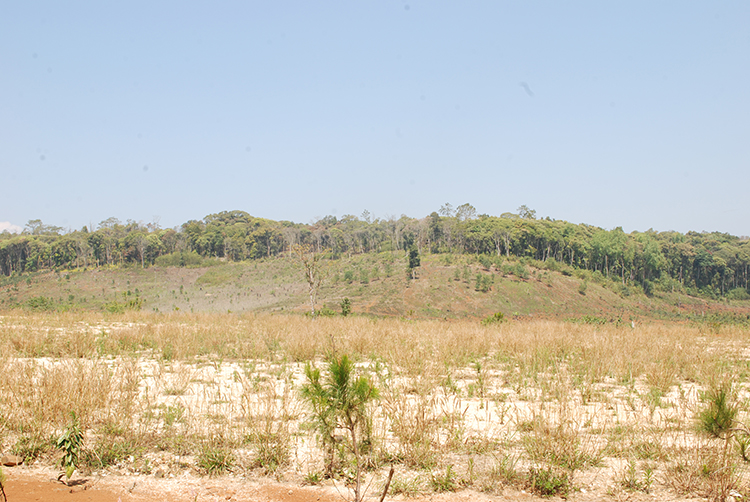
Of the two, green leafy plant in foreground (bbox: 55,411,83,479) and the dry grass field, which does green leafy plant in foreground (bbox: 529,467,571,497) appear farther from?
green leafy plant in foreground (bbox: 55,411,83,479)

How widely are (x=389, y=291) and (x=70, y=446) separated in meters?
37.4

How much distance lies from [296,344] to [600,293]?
49263 mm

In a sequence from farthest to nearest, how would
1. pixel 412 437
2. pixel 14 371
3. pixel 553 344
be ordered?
pixel 553 344 → pixel 14 371 → pixel 412 437

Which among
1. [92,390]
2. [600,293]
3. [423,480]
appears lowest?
[600,293]

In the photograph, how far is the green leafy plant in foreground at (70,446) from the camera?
3892 mm

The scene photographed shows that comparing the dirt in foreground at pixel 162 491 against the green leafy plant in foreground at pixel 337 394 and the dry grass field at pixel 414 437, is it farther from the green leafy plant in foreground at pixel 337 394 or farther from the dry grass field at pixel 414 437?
the green leafy plant in foreground at pixel 337 394

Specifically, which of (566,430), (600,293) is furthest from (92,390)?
(600,293)

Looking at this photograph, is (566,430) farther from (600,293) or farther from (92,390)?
(600,293)

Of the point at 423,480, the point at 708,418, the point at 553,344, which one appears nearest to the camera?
the point at 708,418

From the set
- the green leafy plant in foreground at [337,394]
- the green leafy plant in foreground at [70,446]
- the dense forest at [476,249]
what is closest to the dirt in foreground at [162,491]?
the green leafy plant in foreground at [70,446]

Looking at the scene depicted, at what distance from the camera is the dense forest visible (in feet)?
215

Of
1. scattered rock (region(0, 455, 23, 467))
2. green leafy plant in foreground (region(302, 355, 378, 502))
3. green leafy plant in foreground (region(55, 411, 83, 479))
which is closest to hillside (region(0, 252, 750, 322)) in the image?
scattered rock (region(0, 455, 23, 467))

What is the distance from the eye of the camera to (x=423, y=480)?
382 cm

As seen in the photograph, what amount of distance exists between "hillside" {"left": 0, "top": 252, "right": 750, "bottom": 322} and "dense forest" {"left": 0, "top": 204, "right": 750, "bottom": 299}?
6708mm
